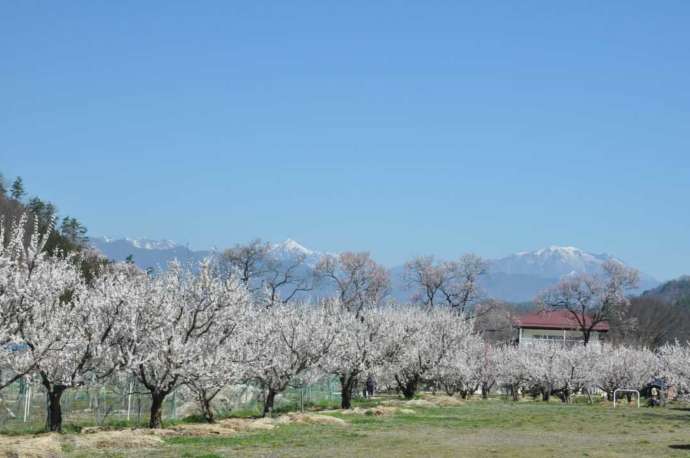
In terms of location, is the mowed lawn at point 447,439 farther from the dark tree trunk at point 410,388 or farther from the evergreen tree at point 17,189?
the evergreen tree at point 17,189

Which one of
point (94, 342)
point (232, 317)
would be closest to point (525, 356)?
point (232, 317)

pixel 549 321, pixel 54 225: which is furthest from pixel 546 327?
pixel 54 225

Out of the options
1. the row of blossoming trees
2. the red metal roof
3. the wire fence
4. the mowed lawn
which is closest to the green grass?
the mowed lawn

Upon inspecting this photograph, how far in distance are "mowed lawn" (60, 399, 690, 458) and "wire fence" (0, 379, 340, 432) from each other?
5.38m

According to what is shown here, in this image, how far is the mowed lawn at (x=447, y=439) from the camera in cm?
2172

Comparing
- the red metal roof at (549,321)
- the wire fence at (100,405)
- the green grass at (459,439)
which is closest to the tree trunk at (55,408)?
the wire fence at (100,405)

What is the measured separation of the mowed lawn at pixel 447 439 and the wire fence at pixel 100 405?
5.38 metres

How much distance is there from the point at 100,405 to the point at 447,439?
1298 centimetres

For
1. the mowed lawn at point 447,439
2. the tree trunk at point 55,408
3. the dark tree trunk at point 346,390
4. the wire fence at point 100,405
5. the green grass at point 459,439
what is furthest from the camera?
the dark tree trunk at point 346,390

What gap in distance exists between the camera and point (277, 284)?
86938 mm

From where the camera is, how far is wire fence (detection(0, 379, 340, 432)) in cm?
2820

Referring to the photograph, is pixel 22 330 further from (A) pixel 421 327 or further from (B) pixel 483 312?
(B) pixel 483 312

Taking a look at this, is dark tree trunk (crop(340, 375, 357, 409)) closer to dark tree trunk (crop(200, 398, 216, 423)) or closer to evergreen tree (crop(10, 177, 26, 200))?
dark tree trunk (crop(200, 398, 216, 423))

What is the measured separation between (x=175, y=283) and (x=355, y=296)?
62.1 m
